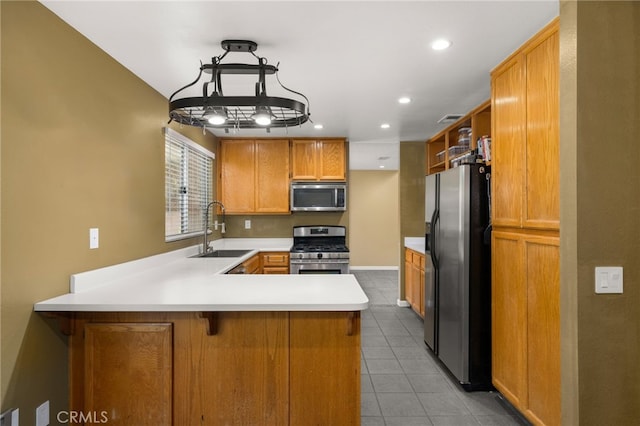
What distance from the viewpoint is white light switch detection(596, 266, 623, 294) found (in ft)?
4.42

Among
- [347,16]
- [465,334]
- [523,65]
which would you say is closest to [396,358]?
[465,334]

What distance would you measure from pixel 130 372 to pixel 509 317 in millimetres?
2290

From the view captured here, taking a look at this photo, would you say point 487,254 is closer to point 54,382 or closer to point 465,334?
point 465,334

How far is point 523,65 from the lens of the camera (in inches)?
82.3

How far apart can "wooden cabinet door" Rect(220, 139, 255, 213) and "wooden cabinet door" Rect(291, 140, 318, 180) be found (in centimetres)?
56

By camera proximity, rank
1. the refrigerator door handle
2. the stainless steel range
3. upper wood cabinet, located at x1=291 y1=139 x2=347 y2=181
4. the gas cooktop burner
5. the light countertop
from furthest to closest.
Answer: upper wood cabinet, located at x1=291 y1=139 x2=347 y2=181
the gas cooktop burner
the stainless steel range
the refrigerator door handle
the light countertop

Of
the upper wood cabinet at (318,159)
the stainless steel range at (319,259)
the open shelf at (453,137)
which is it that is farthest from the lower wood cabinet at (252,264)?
the open shelf at (453,137)

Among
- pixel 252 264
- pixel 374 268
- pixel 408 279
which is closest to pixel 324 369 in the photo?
pixel 252 264

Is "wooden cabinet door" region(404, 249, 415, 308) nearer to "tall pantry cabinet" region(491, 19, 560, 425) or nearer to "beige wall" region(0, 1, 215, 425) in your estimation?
"tall pantry cabinet" region(491, 19, 560, 425)

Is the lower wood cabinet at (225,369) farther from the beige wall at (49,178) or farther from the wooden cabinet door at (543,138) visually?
the wooden cabinet door at (543,138)

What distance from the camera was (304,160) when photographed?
4594 mm

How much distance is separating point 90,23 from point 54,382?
1.86 metres

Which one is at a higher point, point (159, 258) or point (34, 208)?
point (34, 208)

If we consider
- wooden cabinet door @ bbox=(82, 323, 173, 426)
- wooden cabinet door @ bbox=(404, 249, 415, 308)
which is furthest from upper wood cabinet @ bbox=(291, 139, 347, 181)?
wooden cabinet door @ bbox=(82, 323, 173, 426)
